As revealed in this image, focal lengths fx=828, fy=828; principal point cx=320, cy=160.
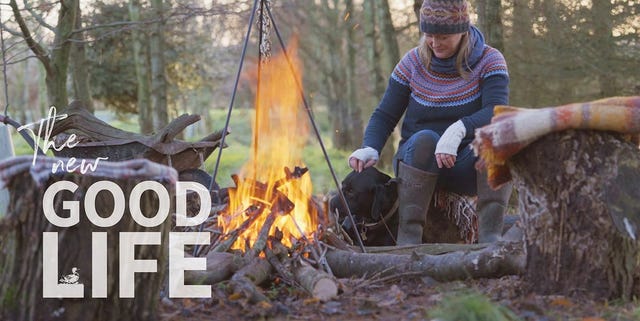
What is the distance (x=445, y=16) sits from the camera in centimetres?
481

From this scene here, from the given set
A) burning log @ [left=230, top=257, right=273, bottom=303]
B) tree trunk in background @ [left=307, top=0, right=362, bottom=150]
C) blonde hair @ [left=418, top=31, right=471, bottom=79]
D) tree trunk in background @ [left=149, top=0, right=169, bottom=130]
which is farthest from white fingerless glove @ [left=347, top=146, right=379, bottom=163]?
tree trunk in background @ [left=307, top=0, right=362, bottom=150]

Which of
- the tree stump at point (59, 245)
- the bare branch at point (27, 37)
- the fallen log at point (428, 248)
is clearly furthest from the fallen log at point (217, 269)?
the bare branch at point (27, 37)

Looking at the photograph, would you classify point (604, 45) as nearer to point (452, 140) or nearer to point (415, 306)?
point (452, 140)

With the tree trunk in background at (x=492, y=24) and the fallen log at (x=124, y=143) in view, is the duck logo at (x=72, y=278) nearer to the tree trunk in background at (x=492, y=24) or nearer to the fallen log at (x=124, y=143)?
the fallen log at (x=124, y=143)

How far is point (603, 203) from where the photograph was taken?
3.50m

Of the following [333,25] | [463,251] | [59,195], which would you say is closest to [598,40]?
[463,251]

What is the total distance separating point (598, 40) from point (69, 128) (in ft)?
23.4

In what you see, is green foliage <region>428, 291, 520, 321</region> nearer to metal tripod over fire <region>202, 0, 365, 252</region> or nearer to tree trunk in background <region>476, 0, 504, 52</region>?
metal tripod over fire <region>202, 0, 365, 252</region>

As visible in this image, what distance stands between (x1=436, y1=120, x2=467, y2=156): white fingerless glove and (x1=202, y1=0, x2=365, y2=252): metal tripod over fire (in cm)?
62

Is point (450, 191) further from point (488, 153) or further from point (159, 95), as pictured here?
point (159, 95)

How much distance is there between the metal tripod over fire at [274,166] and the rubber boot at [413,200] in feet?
1.51

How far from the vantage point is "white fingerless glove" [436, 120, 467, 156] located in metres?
4.58

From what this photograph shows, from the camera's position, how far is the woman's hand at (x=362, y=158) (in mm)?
5016

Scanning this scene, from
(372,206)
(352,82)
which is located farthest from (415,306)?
(352,82)
